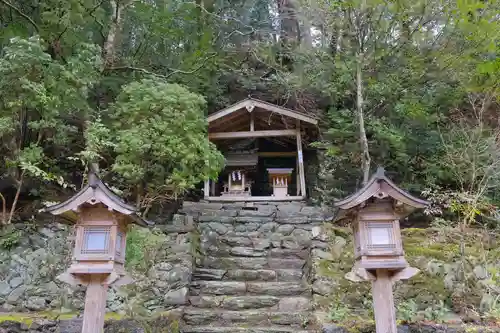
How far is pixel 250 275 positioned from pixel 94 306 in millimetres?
3653

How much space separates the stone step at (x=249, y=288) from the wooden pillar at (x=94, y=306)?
2.73 m

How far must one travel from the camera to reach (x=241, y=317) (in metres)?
6.45

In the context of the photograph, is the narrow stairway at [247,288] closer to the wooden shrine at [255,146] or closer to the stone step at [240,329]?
the stone step at [240,329]

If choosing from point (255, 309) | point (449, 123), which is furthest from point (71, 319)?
point (449, 123)

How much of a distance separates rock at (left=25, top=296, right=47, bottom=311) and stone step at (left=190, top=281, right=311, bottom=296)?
2.50m

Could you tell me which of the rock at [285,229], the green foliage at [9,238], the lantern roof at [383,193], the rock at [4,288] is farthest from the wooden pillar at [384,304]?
the green foliage at [9,238]

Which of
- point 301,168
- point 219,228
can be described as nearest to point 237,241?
point 219,228

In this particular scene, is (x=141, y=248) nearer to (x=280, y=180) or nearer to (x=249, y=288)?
(x=249, y=288)

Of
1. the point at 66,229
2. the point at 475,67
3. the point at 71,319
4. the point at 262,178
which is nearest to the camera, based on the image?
the point at 71,319

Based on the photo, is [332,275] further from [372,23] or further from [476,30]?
[476,30]

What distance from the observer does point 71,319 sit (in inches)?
232

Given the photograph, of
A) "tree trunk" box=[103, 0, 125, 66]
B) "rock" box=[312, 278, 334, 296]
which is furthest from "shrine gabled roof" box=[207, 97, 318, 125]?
"rock" box=[312, 278, 334, 296]

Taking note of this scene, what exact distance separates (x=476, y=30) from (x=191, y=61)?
25.4ft

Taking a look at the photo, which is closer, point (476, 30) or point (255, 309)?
point (255, 309)
